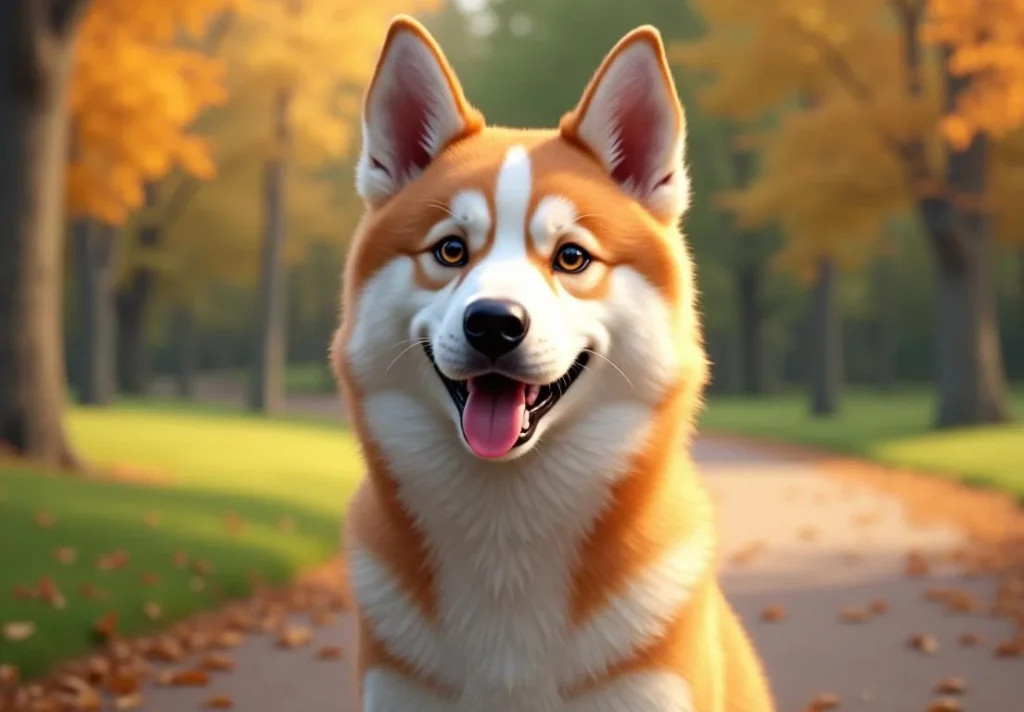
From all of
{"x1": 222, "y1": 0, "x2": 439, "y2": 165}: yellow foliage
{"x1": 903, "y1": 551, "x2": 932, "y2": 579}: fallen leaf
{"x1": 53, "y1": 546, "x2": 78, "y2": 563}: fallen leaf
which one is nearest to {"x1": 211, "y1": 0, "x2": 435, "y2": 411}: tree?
{"x1": 222, "y1": 0, "x2": 439, "y2": 165}: yellow foliage

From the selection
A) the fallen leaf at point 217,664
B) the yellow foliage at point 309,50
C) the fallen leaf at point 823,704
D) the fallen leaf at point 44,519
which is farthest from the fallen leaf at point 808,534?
the yellow foliage at point 309,50

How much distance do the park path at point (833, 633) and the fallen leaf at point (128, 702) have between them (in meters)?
0.04

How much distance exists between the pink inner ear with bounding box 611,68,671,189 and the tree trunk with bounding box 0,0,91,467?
316 inches

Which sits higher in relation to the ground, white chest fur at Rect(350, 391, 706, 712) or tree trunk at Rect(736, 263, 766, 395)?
white chest fur at Rect(350, 391, 706, 712)

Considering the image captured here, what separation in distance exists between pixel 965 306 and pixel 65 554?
1434 cm

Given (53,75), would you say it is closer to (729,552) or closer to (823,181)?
(729,552)

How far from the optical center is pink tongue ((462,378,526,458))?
2721mm

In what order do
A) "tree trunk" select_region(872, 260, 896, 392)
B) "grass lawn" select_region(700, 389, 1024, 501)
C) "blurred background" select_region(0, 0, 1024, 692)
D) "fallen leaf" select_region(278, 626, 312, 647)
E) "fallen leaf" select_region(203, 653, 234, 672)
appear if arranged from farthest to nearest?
1. "tree trunk" select_region(872, 260, 896, 392)
2. "grass lawn" select_region(700, 389, 1024, 501)
3. "blurred background" select_region(0, 0, 1024, 692)
4. "fallen leaf" select_region(278, 626, 312, 647)
5. "fallen leaf" select_region(203, 653, 234, 672)

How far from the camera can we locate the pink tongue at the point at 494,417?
2.72m

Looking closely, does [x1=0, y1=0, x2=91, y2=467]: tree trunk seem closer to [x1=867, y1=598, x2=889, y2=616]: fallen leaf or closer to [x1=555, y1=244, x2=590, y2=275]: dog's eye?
[x1=867, y1=598, x2=889, y2=616]: fallen leaf

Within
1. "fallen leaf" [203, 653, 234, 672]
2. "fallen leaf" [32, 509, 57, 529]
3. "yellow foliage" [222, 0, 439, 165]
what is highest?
"yellow foliage" [222, 0, 439, 165]

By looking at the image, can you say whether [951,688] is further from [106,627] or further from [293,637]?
[106,627]

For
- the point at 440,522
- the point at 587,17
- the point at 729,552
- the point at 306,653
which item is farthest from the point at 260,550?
the point at 587,17

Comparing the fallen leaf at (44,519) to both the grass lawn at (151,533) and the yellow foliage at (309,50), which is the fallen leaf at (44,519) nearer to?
the grass lawn at (151,533)
